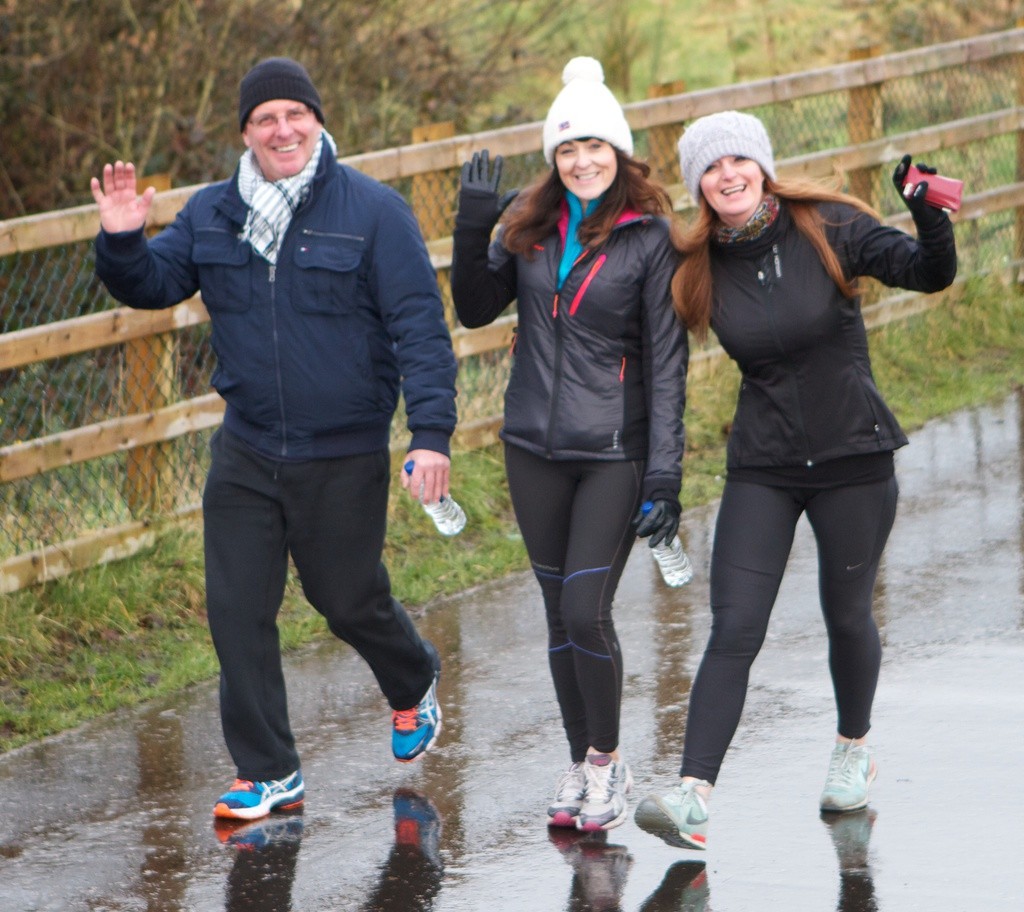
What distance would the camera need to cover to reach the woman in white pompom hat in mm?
4527

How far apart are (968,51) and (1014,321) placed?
5.77 feet

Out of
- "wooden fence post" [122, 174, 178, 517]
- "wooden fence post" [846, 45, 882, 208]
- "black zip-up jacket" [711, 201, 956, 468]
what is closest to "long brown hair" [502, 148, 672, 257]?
"black zip-up jacket" [711, 201, 956, 468]

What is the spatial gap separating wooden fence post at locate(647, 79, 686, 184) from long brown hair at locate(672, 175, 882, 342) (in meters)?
4.53

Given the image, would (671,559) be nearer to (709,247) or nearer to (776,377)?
(776,377)

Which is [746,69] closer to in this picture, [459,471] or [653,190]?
[459,471]

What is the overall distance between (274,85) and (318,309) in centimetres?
63

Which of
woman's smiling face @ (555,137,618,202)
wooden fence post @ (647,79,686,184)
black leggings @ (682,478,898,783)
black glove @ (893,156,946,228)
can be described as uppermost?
wooden fence post @ (647,79,686,184)

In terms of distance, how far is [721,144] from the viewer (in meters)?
4.48

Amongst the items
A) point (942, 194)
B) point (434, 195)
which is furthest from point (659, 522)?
point (434, 195)

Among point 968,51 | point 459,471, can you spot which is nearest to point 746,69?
point 968,51

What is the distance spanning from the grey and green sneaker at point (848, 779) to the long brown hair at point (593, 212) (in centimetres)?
155

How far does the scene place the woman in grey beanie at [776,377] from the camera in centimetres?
448

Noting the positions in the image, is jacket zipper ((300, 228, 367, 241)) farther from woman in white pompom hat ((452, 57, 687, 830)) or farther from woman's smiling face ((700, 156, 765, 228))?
woman's smiling face ((700, 156, 765, 228))

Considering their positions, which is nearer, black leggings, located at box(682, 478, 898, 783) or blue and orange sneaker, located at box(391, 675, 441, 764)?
black leggings, located at box(682, 478, 898, 783)
